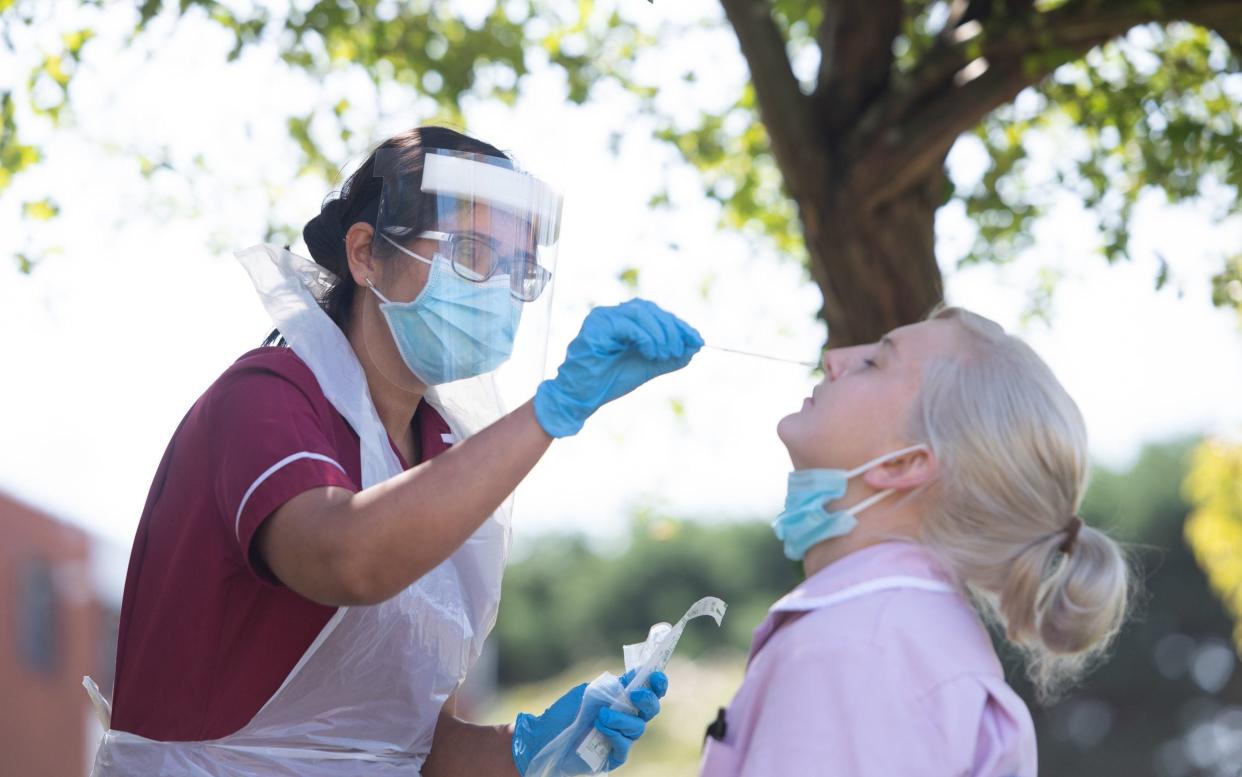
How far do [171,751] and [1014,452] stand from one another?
1.48 m

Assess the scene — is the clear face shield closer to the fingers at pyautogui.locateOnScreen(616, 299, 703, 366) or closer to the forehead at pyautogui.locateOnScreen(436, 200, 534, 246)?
the forehead at pyautogui.locateOnScreen(436, 200, 534, 246)

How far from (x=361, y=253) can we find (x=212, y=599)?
689 millimetres

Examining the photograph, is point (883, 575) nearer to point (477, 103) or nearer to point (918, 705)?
point (918, 705)

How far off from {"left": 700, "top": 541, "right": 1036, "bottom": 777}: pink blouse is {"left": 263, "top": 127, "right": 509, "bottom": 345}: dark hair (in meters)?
0.96

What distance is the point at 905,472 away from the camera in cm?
231

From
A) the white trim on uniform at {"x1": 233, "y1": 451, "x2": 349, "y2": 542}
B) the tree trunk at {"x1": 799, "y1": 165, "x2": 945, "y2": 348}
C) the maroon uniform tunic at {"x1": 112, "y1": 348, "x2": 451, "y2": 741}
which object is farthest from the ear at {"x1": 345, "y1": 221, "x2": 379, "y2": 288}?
the tree trunk at {"x1": 799, "y1": 165, "x2": 945, "y2": 348}

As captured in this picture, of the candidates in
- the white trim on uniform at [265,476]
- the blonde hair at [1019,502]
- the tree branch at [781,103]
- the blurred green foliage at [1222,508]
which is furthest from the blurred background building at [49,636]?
the blonde hair at [1019,502]

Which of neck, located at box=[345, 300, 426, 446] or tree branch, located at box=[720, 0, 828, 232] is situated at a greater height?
tree branch, located at box=[720, 0, 828, 232]

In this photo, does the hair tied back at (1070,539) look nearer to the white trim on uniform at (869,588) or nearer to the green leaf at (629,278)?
the white trim on uniform at (869,588)

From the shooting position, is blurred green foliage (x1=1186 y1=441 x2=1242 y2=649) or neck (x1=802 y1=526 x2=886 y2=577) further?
blurred green foliage (x1=1186 y1=441 x2=1242 y2=649)

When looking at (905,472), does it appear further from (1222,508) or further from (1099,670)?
(1099,670)

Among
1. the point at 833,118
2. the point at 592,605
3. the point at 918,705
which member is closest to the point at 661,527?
the point at 833,118

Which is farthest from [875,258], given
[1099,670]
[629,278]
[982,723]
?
[1099,670]

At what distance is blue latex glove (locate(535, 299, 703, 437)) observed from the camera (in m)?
2.12
